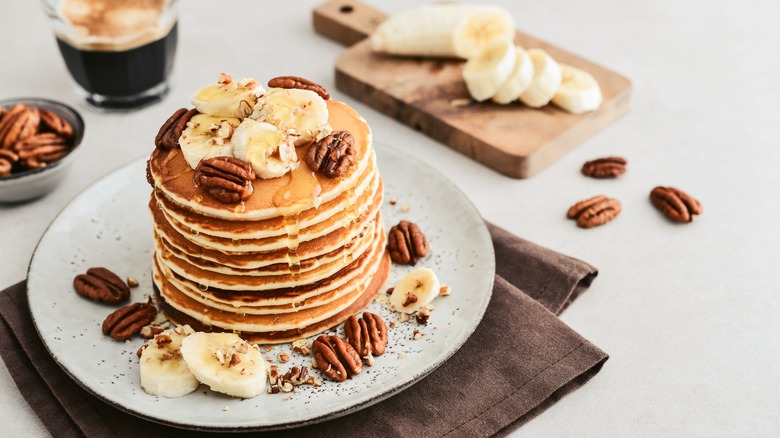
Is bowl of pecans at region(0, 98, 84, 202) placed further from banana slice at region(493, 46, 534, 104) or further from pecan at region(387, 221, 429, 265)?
banana slice at region(493, 46, 534, 104)

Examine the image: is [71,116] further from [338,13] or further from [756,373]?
[756,373]

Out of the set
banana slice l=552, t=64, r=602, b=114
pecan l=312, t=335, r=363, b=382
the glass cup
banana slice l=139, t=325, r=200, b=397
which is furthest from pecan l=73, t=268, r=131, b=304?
banana slice l=552, t=64, r=602, b=114

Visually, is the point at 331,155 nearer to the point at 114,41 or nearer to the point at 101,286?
the point at 101,286

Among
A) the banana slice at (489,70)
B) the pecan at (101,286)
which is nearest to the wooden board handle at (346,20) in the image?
the banana slice at (489,70)

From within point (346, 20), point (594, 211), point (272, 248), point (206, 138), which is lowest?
point (346, 20)

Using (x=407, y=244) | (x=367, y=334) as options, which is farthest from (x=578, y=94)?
(x=367, y=334)

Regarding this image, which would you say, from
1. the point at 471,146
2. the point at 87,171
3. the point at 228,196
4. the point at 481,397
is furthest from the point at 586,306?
the point at 87,171

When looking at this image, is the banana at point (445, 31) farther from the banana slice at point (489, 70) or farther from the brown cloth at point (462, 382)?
the brown cloth at point (462, 382)
